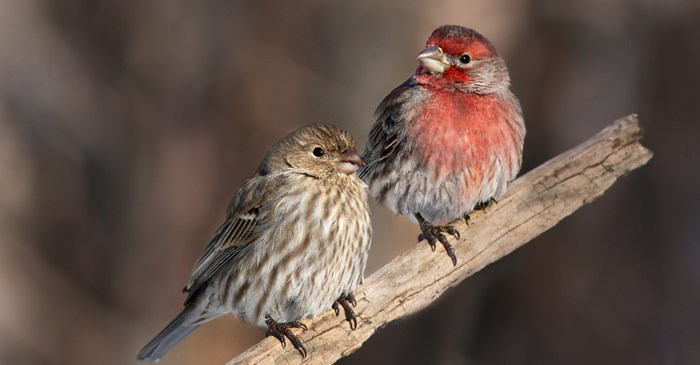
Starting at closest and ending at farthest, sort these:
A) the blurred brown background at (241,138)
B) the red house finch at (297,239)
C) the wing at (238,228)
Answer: the red house finch at (297,239) → the wing at (238,228) → the blurred brown background at (241,138)

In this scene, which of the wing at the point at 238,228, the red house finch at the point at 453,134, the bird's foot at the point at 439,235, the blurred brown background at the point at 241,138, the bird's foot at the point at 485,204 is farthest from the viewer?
the blurred brown background at the point at 241,138

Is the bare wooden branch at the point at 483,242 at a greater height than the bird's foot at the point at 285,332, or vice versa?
the bird's foot at the point at 285,332

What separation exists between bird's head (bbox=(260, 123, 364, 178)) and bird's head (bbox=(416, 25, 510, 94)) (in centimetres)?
98

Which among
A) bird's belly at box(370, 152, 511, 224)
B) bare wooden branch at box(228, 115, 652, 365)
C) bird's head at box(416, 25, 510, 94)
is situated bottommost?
bare wooden branch at box(228, 115, 652, 365)

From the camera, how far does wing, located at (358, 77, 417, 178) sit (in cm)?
887

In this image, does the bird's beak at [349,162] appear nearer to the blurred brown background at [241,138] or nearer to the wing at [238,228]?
the wing at [238,228]

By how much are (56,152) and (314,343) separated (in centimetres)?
774

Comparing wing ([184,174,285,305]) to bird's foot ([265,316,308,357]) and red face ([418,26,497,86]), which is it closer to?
bird's foot ([265,316,308,357])

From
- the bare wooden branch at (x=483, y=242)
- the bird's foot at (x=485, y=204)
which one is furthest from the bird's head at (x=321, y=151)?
the bird's foot at (x=485, y=204)

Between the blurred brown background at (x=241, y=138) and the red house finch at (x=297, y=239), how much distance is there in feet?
18.3

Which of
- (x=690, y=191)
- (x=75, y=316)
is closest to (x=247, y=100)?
(x=75, y=316)

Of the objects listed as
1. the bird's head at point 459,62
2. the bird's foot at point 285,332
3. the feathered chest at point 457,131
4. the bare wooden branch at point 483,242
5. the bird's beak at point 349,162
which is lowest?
the bare wooden branch at point 483,242

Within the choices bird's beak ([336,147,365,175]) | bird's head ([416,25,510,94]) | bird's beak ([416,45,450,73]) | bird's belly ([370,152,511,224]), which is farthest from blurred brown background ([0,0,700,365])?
bird's beak ([336,147,365,175])

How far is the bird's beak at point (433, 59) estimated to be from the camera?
845 cm
